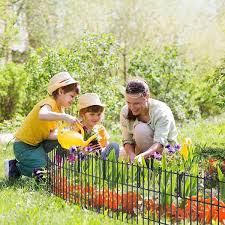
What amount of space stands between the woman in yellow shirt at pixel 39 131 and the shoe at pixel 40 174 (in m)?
0.20

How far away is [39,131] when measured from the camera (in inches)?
240

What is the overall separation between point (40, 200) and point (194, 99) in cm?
1237

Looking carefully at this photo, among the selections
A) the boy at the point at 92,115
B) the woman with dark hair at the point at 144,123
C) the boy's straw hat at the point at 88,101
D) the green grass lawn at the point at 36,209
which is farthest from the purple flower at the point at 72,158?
the boy's straw hat at the point at 88,101

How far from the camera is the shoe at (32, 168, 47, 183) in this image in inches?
219

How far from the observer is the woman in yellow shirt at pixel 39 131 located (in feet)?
19.7

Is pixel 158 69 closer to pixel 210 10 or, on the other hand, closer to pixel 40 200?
pixel 40 200

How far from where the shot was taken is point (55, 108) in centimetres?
599

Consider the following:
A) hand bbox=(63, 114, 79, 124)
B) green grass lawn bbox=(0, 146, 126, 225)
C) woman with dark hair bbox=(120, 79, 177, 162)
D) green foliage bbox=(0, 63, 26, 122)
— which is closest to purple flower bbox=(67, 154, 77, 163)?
green grass lawn bbox=(0, 146, 126, 225)

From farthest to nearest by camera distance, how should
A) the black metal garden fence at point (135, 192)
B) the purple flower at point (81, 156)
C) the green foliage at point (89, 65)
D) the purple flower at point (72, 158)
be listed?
1. the green foliage at point (89, 65)
2. the purple flower at point (72, 158)
3. the purple flower at point (81, 156)
4. the black metal garden fence at point (135, 192)

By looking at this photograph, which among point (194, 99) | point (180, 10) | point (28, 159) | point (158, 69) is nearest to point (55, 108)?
point (28, 159)

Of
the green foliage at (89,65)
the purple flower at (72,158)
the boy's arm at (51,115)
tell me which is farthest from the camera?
the green foliage at (89,65)

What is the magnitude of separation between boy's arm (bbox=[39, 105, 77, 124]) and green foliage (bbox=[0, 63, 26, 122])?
8767 mm

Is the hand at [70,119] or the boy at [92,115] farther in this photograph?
the boy at [92,115]

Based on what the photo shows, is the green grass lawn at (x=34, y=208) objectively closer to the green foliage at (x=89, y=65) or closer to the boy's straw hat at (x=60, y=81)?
the boy's straw hat at (x=60, y=81)
